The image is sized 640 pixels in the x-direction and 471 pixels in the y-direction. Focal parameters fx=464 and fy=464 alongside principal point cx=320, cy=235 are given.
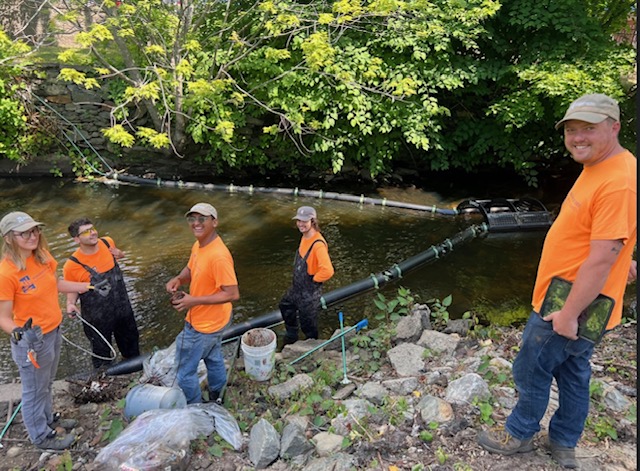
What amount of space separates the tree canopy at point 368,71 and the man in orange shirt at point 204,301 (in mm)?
5122

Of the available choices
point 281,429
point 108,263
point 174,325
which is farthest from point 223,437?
point 174,325

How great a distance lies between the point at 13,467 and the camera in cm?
322

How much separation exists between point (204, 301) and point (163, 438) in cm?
94

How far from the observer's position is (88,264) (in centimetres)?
431

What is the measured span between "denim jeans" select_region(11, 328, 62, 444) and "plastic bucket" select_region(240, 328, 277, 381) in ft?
4.97

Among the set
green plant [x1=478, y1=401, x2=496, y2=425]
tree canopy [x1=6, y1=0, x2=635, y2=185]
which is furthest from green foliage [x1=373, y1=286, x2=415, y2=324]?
tree canopy [x1=6, y1=0, x2=635, y2=185]

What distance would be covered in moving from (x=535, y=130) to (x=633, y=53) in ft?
7.24

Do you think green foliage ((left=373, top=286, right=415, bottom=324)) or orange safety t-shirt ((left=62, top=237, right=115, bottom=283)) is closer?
orange safety t-shirt ((left=62, top=237, right=115, bottom=283))

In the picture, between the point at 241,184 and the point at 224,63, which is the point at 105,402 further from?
the point at 241,184

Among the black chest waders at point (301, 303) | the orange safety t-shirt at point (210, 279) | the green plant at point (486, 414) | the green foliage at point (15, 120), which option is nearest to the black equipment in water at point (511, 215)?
the black chest waders at point (301, 303)

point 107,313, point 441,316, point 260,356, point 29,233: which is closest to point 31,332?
point 29,233

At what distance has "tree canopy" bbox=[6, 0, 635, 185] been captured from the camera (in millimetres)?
8586

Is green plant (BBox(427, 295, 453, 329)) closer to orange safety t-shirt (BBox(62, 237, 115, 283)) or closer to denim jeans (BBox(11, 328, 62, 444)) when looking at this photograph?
orange safety t-shirt (BBox(62, 237, 115, 283))

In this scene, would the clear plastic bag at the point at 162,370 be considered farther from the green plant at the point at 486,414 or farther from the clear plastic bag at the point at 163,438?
the green plant at the point at 486,414
